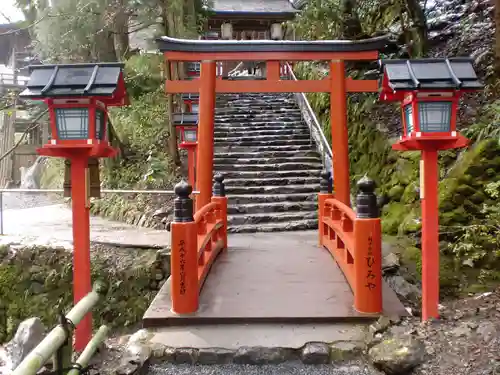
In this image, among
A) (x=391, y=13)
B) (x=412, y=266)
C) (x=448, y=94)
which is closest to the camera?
(x=448, y=94)

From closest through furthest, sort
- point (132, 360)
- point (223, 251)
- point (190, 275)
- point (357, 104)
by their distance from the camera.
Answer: point (132, 360), point (190, 275), point (223, 251), point (357, 104)

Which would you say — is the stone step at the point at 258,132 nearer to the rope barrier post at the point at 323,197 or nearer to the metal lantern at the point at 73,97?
the rope barrier post at the point at 323,197

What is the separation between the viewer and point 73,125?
4004 millimetres

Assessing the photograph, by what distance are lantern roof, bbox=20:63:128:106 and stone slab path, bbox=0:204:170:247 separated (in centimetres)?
434

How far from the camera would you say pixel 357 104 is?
11.1m

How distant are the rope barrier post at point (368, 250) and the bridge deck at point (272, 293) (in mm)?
172

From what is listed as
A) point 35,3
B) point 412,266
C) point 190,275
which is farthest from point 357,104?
point 35,3

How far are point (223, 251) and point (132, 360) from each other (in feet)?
11.8

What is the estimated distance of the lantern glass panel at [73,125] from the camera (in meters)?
4.00

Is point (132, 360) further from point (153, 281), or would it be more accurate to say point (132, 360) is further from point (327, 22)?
point (327, 22)

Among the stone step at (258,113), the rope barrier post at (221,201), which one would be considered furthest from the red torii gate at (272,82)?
the stone step at (258,113)

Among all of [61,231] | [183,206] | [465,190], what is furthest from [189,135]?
[465,190]

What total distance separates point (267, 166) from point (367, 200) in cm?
723

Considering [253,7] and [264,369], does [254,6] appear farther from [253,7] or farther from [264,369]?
[264,369]
